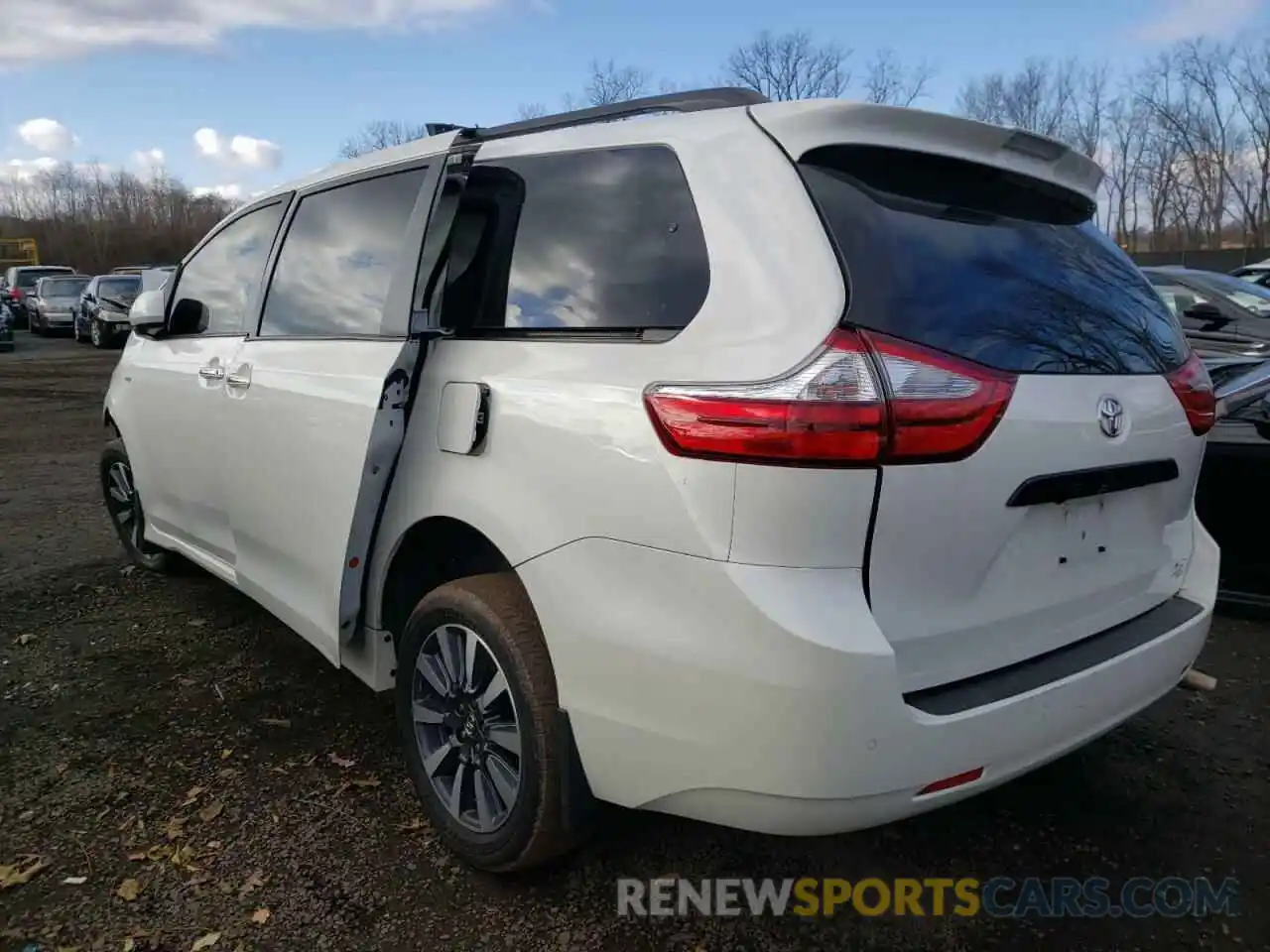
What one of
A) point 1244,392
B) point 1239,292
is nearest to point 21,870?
point 1244,392

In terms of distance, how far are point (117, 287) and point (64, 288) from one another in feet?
21.6

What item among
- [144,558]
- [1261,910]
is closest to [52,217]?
[144,558]

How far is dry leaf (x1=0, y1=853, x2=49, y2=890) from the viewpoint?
2.51 m

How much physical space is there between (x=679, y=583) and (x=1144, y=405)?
4.05 feet

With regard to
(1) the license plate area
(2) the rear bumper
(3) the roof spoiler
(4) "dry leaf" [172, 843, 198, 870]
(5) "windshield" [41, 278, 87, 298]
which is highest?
(3) the roof spoiler

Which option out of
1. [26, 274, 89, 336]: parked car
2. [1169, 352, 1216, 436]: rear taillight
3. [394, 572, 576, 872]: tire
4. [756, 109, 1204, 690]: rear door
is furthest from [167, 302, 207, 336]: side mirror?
[26, 274, 89, 336]: parked car

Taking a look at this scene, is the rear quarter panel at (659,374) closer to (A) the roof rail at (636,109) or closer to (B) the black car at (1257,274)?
(A) the roof rail at (636,109)

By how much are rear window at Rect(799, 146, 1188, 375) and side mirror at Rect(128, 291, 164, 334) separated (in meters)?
3.44

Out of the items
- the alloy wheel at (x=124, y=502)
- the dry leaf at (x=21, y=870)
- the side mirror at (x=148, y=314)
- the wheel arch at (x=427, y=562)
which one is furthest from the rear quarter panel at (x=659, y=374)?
the alloy wheel at (x=124, y=502)

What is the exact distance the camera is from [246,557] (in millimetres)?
3492

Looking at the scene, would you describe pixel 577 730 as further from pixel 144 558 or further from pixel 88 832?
pixel 144 558

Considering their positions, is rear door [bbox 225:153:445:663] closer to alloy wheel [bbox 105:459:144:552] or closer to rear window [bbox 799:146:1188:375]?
rear window [bbox 799:146:1188:375]

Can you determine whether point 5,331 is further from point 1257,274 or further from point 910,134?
point 910,134

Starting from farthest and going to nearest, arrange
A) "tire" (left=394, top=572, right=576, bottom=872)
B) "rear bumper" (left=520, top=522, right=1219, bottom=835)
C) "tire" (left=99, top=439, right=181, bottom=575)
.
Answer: "tire" (left=99, top=439, right=181, bottom=575)
"tire" (left=394, top=572, right=576, bottom=872)
"rear bumper" (left=520, top=522, right=1219, bottom=835)
